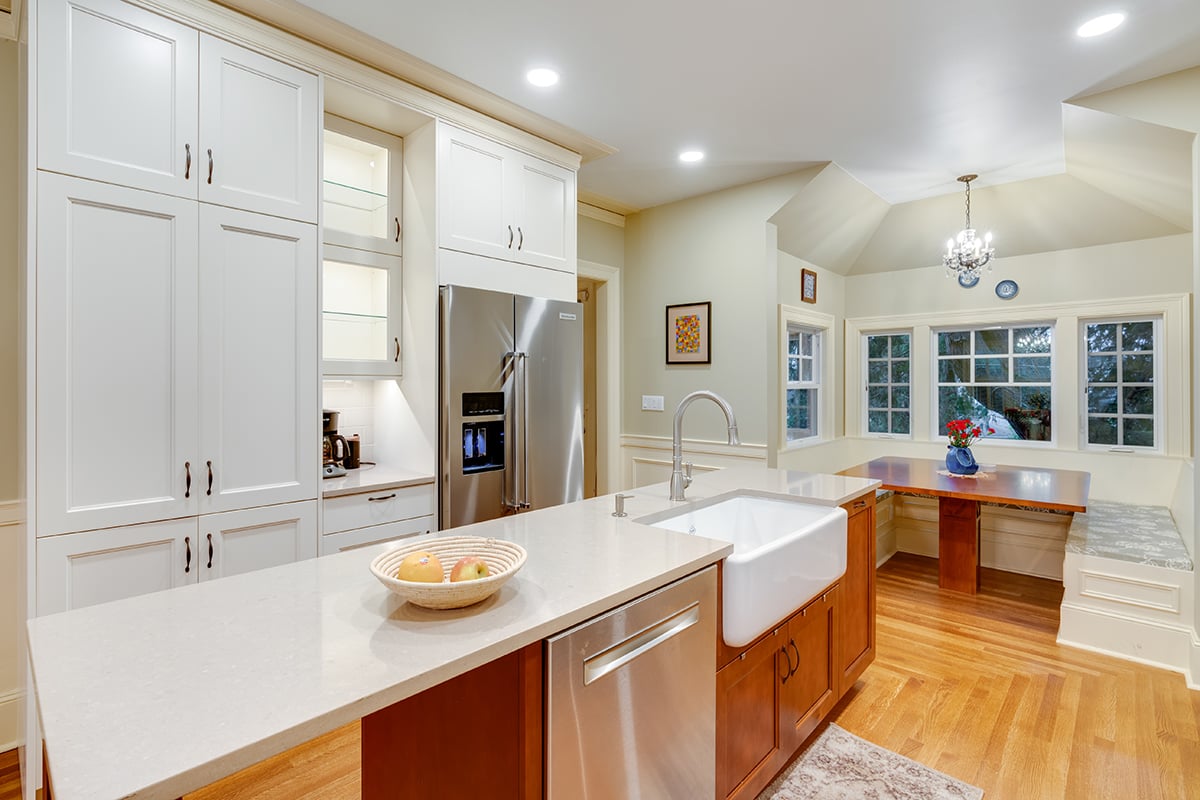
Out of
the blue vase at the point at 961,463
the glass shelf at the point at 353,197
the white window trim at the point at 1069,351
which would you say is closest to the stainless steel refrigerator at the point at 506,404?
the glass shelf at the point at 353,197

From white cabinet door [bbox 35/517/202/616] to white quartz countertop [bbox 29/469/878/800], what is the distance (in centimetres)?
95

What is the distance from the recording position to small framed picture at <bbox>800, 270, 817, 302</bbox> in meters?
4.44

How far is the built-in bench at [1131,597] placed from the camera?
2.72 m

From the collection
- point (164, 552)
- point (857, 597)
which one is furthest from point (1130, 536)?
point (164, 552)

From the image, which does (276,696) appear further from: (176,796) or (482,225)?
(482,225)

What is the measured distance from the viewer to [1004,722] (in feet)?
7.59

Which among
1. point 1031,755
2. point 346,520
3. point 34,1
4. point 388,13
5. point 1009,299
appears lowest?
point 1031,755

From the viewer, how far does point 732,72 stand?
2559 millimetres

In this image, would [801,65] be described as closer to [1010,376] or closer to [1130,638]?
[1130,638]

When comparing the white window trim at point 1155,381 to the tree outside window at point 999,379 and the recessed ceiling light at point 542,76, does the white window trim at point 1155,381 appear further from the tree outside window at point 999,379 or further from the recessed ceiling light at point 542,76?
the recessed ceiling light at point 542,76

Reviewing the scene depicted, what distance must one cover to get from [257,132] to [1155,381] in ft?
17.5

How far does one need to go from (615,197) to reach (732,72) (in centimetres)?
174

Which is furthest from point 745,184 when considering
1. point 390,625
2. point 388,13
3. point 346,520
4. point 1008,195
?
point 390,625

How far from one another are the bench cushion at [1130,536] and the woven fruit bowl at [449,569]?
3.19m
